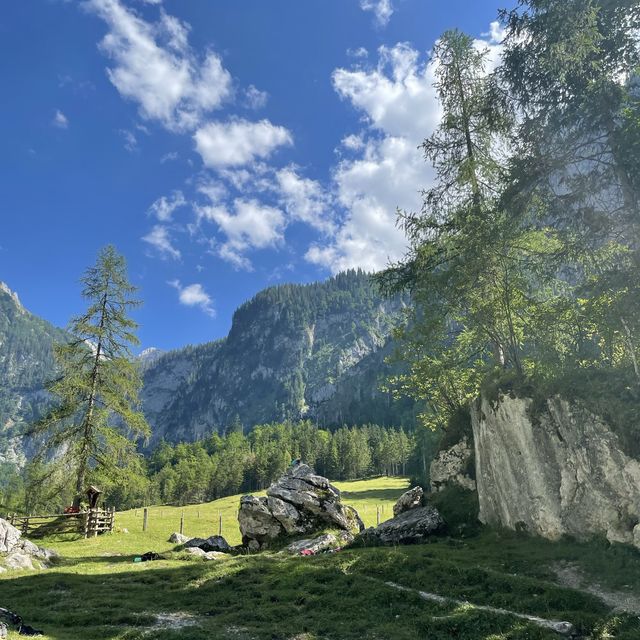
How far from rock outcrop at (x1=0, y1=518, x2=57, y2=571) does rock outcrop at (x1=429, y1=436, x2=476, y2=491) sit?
23186 mm

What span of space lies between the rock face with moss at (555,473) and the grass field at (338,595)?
2.76 ft

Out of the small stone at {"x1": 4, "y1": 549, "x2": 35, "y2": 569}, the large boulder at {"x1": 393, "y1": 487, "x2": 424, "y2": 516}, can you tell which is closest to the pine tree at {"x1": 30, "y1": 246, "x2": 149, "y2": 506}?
the small stone at {"x1": 4, "y1": 549, "x2": 35, "y2": 569}

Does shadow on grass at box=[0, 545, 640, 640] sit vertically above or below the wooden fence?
below

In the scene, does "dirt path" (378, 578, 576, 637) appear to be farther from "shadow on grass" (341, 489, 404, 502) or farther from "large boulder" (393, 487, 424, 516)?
"shadow on grass" (341, 489, 404, 502)

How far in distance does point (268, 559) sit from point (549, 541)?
12901 mm

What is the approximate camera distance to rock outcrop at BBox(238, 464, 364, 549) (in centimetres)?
3028

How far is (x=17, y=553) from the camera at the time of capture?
2475 cm

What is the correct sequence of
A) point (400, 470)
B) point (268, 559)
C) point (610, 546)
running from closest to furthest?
1. point (610, 546)
2. point (268, 559)
3. point (400, 470)

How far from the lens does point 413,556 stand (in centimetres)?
1958

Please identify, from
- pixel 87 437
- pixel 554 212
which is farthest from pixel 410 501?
pixel 87 437

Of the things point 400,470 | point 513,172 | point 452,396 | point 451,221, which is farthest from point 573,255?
point 400,470

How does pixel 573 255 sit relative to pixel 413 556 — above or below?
above

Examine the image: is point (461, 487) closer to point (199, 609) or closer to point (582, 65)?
point (199, 609)

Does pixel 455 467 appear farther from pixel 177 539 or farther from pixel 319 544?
pixel 177 539
